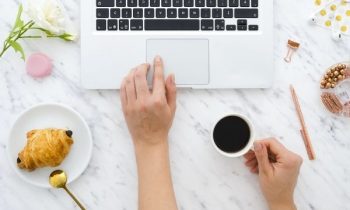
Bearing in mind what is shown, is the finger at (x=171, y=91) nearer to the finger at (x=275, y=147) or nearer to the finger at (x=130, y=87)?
the finger at (x=130, y=87)

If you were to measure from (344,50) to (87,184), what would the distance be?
24.0 inches

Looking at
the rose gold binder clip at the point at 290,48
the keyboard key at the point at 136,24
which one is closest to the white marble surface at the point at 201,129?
Result: the rose gold binder clip at the point at 290,48

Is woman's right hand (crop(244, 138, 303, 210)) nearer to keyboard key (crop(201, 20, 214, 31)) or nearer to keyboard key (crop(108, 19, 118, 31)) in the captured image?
keyboard key (crop(201, 20, 214, 31))

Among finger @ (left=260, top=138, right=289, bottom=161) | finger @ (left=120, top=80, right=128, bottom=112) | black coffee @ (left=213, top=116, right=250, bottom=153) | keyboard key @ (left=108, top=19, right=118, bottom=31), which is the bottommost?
finger @ (left=260, top=138, right=289, bottom=161)

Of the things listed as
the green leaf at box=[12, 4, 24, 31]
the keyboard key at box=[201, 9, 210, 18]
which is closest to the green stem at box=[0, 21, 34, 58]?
the green leaf at box=[12, 4, 24, 31]

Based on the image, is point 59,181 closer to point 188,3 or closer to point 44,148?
point 44,148

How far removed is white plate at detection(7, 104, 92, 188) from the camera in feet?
2.88

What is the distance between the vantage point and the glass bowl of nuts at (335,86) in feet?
3.01

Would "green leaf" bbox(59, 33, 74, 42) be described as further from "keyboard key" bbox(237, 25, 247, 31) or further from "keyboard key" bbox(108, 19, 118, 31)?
"keyboard key" bbox(237, 25, 247, 31)

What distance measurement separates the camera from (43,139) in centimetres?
85

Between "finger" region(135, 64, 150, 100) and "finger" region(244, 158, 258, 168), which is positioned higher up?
"finger" region(135, 64, 150, 100)

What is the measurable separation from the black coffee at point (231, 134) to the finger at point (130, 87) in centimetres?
18

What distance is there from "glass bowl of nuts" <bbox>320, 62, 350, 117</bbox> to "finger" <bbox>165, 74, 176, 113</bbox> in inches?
12.3

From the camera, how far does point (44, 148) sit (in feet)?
→ 2.75
